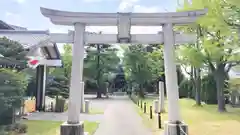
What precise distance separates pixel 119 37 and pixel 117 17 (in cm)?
70

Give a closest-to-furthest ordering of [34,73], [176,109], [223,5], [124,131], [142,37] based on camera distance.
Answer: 1. [176,109]
2. [142,37]
3. [124,131]
4. [223,5]
5. [34,73]

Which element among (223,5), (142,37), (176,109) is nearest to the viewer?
(176,109)

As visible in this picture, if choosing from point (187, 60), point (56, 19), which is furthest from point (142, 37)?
point (187, 60)

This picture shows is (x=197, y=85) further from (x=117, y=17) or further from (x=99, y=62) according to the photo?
(x=99, y=62)

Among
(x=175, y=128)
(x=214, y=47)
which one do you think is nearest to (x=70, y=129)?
Result: (x=175, y=128)

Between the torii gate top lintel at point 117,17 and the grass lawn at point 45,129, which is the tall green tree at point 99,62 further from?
the torii gate top lintel at point 117,17

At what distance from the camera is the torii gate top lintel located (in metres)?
8.84

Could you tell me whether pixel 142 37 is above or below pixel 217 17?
below

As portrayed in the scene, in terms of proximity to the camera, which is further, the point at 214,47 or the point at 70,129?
the point at 214,47

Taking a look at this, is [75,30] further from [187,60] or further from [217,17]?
[187,60]

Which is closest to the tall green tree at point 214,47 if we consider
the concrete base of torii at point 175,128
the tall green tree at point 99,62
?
the concrete base of torii at point 175,128

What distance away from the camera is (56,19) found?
29.3 ft

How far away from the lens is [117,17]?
29.2 feet

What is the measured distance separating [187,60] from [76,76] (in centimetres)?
1162
